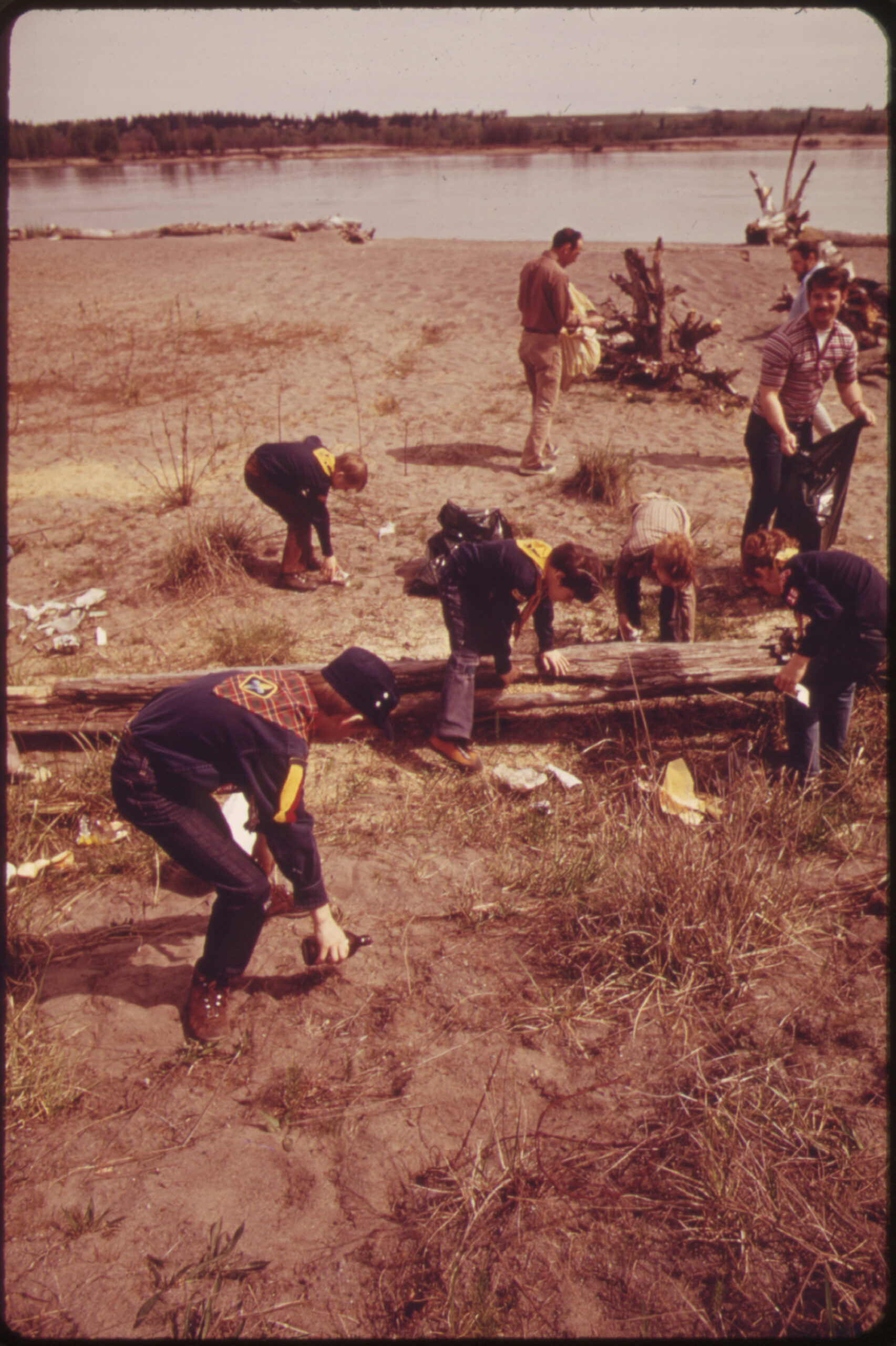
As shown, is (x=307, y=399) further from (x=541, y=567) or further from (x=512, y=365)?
(x=541, y=567)

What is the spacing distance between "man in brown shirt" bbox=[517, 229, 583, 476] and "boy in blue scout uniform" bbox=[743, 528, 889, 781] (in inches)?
139

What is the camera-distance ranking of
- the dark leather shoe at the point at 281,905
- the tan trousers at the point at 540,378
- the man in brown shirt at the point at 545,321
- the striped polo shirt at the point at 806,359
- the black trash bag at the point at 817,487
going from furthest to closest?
1. the tan trousers at the point at 540,378
2. the man in brown shirt at the point at 545,321
3. the black trash bag at the point at 817,487
4. the striped polo shirt at the point at 806,359
5. the dark leather shoe at the point at 281,905

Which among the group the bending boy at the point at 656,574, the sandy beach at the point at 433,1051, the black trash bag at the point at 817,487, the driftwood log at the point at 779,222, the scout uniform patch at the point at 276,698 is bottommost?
the sandy beach at the point at 433,1051

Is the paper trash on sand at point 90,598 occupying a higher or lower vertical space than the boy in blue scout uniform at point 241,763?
higher

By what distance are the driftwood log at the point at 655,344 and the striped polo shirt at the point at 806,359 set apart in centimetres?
495

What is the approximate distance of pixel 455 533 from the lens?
225 inches

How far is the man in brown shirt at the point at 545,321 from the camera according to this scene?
658 cm

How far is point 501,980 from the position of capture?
10.1 ft

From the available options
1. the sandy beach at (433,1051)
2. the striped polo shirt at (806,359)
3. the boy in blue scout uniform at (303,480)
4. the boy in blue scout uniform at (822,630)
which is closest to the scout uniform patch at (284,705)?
the sandy beach at (433,1051)

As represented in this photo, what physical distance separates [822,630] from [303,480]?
3212 millimetres

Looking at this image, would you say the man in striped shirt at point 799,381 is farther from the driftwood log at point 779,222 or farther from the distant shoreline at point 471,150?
the distant shoreline at point 471,150

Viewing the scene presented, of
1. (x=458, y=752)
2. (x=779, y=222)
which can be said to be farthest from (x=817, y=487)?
(x=779, y=222)

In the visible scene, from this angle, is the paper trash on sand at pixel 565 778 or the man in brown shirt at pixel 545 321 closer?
the paper trash on sand at pixel 565 778

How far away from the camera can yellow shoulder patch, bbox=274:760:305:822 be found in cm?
255
